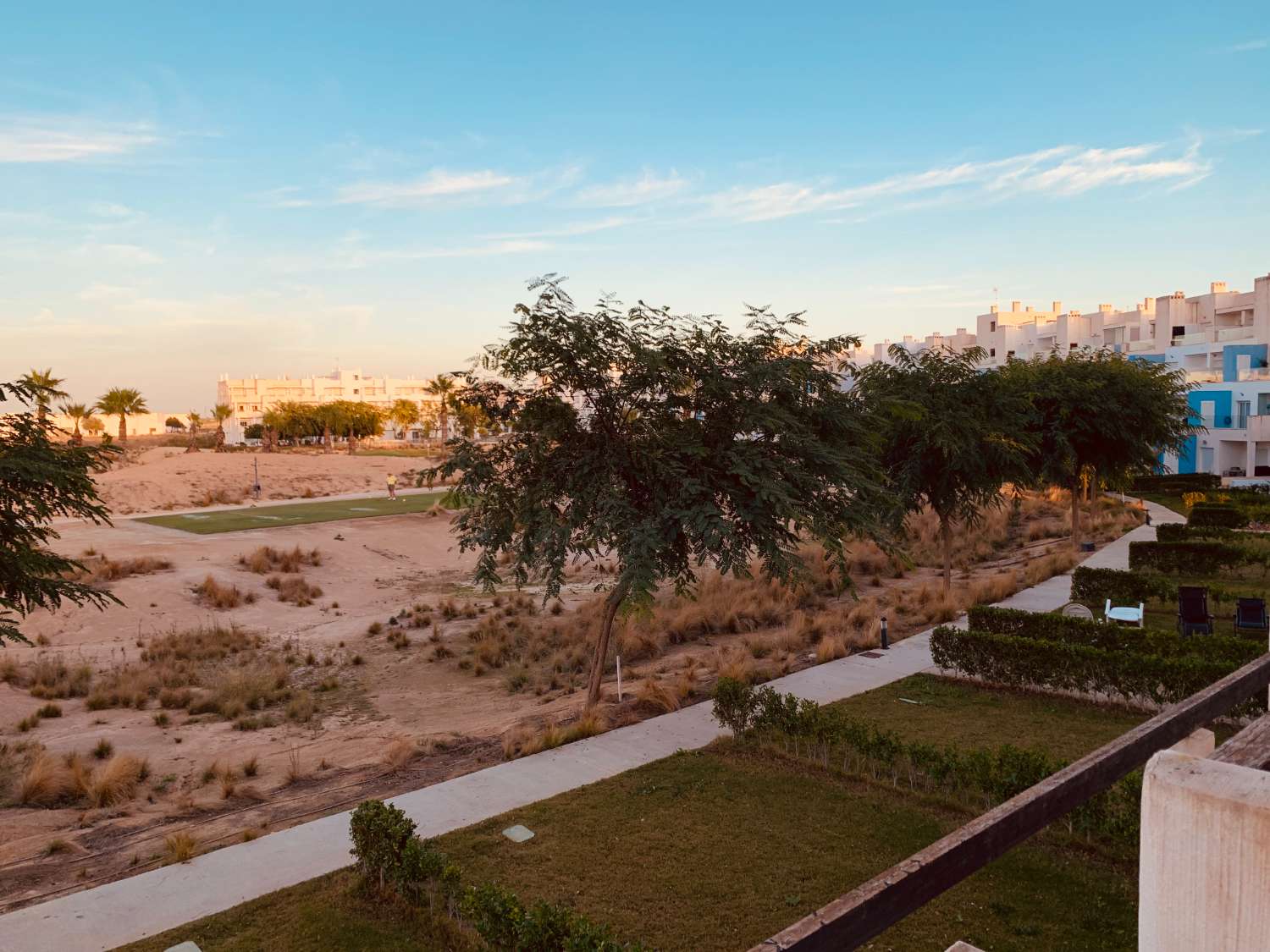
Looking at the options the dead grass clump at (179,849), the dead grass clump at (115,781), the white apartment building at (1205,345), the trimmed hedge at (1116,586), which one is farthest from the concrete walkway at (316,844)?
the white apartment building at (1205,345)

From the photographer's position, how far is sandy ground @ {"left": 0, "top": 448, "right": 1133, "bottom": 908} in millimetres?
10156

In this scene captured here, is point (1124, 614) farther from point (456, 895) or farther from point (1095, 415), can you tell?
point (456, 895)

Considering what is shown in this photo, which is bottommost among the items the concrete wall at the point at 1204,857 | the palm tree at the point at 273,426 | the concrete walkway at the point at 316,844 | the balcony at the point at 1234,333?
the concrete walkway at the point at 316,844

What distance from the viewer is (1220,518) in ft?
94.2

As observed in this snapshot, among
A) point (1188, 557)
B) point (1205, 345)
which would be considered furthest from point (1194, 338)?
point (1188, 557)

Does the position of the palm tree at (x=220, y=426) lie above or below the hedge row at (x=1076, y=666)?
above

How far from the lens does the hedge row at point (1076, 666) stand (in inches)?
476

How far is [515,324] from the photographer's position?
1210cm

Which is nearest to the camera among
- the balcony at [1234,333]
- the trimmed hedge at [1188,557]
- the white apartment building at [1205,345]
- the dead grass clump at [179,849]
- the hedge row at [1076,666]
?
the dead grass clump at [179,849]

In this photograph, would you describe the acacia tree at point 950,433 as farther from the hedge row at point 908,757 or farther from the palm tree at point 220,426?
the palm tree at point 220,426

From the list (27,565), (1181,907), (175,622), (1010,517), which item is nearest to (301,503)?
(175,622)

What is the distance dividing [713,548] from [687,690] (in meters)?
4.40

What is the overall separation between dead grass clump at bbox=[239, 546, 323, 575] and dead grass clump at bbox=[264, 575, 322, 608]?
116cm

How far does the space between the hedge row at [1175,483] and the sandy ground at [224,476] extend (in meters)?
52.8
